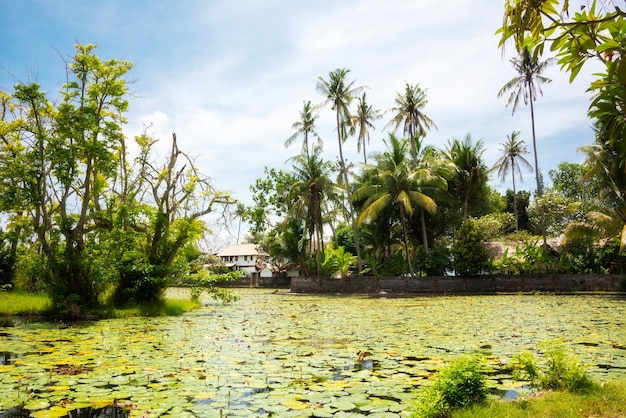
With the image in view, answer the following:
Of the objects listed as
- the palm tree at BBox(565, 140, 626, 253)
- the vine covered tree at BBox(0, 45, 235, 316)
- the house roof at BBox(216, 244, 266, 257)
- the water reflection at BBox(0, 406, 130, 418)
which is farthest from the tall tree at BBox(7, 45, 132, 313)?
the house roof at BBox(216, 244, 266, 257)

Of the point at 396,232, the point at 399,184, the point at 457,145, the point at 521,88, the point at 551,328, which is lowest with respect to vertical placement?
the point at 551,328

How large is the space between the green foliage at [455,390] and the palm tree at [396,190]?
69.6 feet

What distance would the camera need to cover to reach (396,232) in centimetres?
3269

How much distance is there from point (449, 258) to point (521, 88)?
15761mm

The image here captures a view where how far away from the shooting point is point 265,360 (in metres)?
6.98

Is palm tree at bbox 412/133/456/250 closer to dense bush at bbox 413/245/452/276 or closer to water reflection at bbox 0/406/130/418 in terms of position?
dense bush at bbox 413/245/452/276

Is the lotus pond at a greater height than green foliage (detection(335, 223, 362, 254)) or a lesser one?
lesser

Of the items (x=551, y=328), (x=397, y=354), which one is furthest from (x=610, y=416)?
(x=551, y=328)

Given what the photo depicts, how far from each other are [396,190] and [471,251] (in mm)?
5741

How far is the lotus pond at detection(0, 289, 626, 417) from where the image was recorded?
4.77m

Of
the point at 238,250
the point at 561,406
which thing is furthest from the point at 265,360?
the point at 238,250

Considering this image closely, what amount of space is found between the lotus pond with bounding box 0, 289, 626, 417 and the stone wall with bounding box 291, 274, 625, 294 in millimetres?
11343

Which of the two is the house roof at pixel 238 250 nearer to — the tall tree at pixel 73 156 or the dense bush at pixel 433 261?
the dense bush at pixel 433 261

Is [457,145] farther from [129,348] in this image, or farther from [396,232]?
[129,348]
